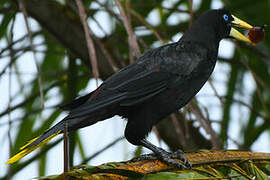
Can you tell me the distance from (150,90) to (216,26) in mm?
611

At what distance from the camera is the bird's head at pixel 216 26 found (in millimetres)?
2322

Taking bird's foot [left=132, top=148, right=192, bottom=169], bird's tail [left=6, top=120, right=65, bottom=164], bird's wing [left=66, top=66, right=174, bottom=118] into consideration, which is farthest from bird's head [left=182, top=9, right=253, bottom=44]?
bird's tail [left=6, top=120, right=65, bottom=164]

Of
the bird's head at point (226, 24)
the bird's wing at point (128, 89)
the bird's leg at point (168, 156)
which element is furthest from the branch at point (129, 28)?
the bird's head at point (226, 24)

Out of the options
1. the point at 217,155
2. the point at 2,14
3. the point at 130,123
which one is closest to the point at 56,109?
the point at 2,14

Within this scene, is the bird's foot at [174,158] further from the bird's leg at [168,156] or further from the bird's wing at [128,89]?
the bird's wing at [128,89]

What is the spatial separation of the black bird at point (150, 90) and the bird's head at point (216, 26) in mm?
104

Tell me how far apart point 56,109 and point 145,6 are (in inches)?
33.0

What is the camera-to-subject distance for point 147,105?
2.02m

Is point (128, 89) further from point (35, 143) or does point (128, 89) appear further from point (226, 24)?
point (226, 24)

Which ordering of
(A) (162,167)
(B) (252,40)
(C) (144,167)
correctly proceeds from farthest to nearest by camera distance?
(B) (252,40)
(A) (162,167)
(C) (144,167)

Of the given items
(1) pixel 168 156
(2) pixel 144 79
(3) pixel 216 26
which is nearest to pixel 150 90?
(2) pixel 144 79

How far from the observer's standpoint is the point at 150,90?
203cm

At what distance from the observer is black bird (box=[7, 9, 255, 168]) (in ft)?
6.33

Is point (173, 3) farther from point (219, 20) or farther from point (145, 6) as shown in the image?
point (219, 20)
